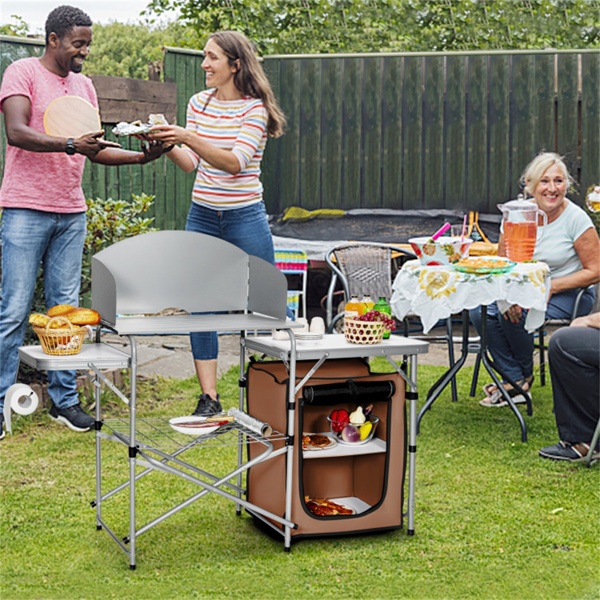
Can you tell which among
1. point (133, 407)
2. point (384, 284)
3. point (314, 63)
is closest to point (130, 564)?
point (133, 407)

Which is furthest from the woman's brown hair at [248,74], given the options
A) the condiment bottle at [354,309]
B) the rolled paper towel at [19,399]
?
the rolled paper towel at [19,399]

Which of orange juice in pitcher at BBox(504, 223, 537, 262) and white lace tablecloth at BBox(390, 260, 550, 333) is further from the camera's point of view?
orange juice in pitcher at BBox(504, 223, 537, 262)

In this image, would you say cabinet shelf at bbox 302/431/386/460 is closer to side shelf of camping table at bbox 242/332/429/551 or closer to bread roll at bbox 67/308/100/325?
side shelf of camping table at bbox 242/332/429/551

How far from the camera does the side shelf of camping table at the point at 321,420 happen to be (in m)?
2.43

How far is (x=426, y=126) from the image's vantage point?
274 inches

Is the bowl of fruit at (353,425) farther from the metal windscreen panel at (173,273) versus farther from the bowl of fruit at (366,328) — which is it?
the metal windscreen panel at (173,273)

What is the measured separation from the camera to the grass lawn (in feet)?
7.32

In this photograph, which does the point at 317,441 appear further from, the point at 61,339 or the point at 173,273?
the point at 61,339

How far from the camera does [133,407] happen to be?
224cm

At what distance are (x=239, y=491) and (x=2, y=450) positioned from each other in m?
1.25

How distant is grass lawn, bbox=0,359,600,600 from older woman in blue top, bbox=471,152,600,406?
0.71 m

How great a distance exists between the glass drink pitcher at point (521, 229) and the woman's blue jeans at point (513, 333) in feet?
1.33

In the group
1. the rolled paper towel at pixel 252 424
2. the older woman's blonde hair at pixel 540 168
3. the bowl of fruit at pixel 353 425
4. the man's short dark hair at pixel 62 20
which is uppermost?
the man's short dark hair at pixel 62 20

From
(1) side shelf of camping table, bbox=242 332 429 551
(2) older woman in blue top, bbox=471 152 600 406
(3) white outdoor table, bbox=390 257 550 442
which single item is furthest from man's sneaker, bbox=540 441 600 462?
(1) side shelf of camping table, bbox=242 332 429 551
